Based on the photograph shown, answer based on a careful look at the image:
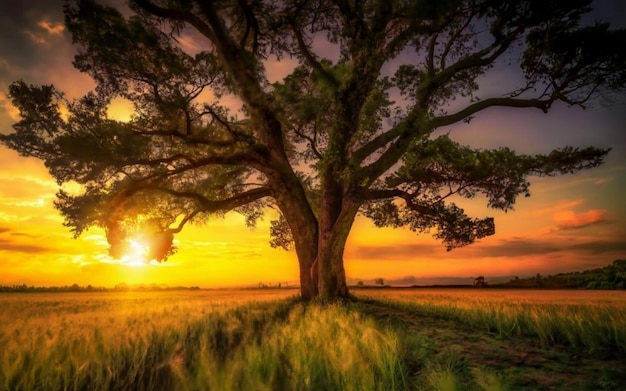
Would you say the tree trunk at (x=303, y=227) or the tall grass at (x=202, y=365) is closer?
the tall grass at (x=202, y=365)

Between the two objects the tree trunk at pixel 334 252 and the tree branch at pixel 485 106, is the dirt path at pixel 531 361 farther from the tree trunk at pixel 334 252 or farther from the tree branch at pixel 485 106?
the tree branch at pixel 485 106

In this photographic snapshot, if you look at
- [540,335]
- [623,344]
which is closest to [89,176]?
[540,335]

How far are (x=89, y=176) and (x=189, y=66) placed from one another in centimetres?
451

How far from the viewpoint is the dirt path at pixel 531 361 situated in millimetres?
4207

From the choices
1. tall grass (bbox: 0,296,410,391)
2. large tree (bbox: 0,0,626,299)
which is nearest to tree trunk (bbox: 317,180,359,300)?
large tree (bbox: 0,0,626,299)

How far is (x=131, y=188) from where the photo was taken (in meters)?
13.8

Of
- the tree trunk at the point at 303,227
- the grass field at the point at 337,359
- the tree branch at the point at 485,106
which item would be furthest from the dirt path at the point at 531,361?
the tree branch at the point at 485,106

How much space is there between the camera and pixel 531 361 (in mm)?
5105

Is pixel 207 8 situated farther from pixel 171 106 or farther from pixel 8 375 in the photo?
pixel 8 375

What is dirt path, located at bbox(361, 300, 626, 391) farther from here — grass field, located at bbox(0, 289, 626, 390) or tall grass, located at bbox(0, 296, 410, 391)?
tall grass, located at bbox(0, 296, 410, 391)

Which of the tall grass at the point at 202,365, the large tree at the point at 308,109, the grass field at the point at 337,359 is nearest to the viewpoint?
the tall grass at the point at 202,365

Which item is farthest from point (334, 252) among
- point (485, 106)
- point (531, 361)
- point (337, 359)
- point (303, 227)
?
point (337, 359)

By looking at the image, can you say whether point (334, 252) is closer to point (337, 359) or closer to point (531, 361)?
point (531, 361)

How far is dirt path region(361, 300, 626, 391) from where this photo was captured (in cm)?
421
